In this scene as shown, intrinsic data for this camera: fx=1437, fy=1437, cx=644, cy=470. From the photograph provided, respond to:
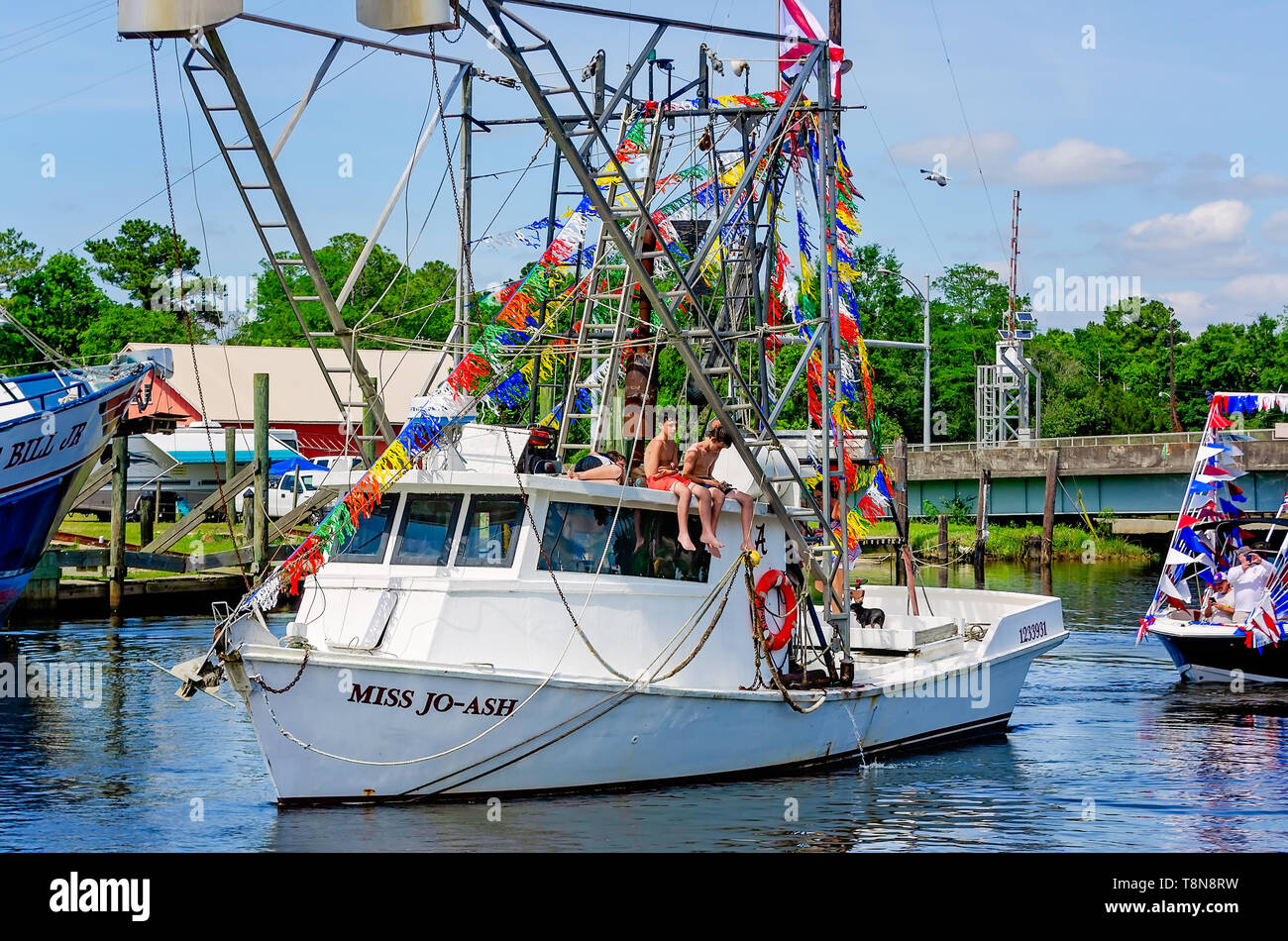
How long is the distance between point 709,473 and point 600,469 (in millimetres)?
1203

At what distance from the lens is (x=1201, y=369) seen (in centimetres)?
8500

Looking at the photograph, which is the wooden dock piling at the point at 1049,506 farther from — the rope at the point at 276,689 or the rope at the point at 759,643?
the rope at the point at 276,689

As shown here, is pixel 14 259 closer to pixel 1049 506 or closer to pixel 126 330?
pixel 126 330

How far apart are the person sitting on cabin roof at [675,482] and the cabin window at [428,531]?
7.04ft

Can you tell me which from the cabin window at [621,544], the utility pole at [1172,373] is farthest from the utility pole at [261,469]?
the utility pole at [1172,373]

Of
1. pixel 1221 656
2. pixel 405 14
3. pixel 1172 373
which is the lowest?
pixel 1221 656

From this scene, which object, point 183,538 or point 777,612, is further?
point 183,538

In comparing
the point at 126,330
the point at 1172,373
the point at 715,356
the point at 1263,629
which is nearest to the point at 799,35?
the point at 715,356

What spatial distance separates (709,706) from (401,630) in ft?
10.3

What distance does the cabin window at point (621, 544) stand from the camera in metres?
13.8

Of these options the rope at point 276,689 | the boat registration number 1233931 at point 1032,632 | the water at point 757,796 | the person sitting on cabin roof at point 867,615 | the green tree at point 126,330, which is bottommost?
the water at point 757,796

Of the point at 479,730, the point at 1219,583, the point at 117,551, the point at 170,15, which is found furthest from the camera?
the point at 117,551

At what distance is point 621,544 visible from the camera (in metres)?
14.2
